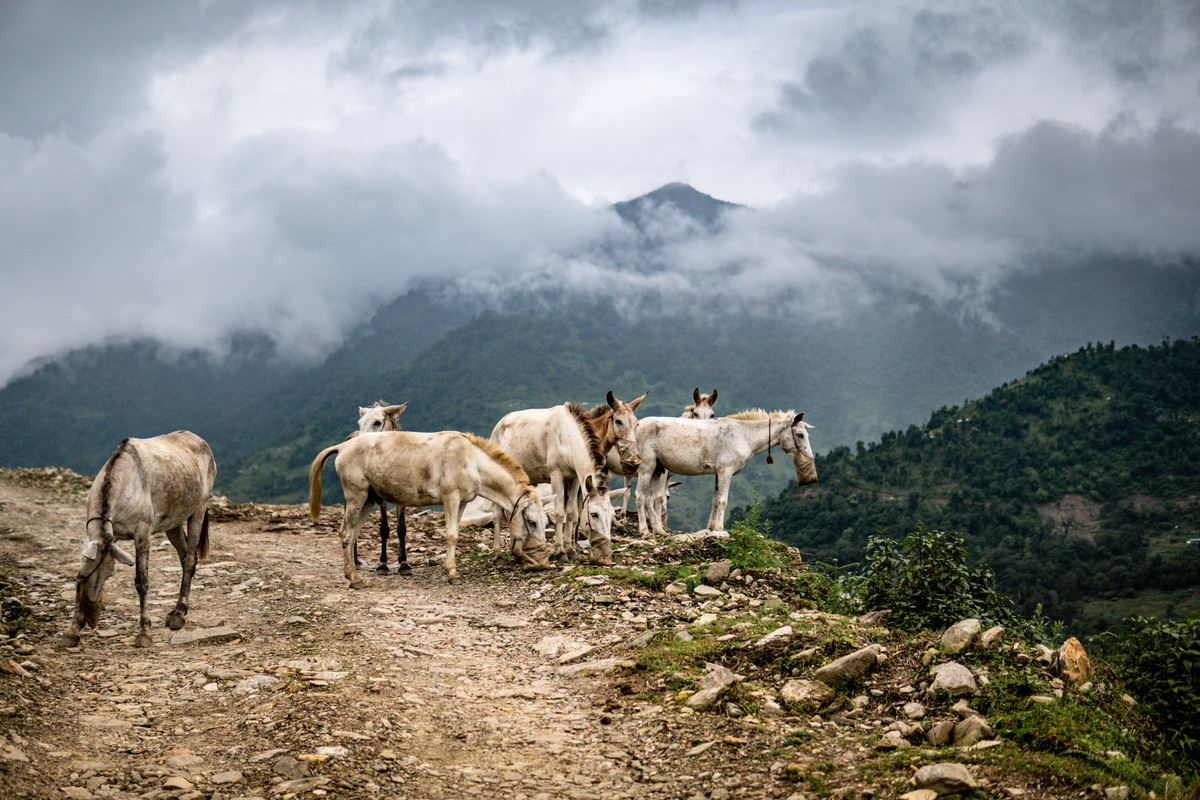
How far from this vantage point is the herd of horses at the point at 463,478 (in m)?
9.04

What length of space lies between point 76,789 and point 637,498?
12.5 m

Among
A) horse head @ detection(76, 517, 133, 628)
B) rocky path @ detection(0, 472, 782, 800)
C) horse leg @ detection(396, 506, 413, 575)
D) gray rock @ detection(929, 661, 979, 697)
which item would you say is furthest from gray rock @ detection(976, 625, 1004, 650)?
horse leg @ detection(396, 506, 413, 575)

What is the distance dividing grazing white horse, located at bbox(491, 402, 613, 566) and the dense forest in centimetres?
3894

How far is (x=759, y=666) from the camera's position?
7.16 m

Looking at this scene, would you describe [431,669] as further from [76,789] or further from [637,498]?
[637,498]

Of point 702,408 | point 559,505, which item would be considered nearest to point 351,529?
point 559,505

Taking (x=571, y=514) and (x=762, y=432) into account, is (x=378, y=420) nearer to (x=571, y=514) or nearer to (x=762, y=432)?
(x=571, y=514)

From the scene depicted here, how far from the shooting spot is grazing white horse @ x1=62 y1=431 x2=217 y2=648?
871cm

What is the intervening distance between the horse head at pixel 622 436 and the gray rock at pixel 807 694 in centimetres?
759

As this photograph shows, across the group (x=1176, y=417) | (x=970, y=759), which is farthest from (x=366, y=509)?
(x=1176, y=417)

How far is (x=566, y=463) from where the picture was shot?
45.3 ft

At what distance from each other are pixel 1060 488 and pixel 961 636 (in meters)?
74.9

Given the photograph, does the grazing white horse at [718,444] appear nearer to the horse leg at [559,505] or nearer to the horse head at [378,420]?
the horse leg at [559,505]

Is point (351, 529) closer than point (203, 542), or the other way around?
point (203, 542)
